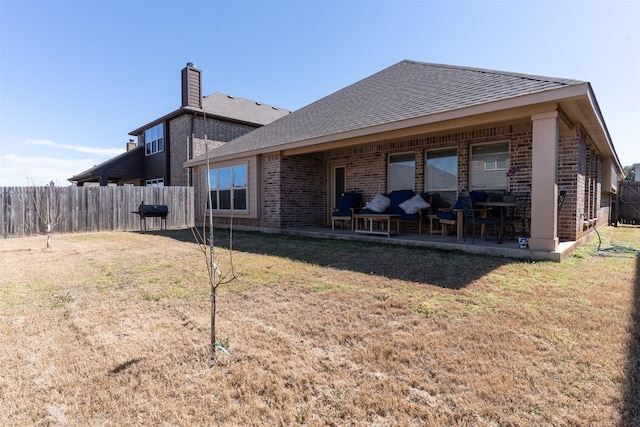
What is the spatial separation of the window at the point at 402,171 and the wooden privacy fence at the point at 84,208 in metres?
9.19

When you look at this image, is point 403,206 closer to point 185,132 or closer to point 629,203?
point 185,132

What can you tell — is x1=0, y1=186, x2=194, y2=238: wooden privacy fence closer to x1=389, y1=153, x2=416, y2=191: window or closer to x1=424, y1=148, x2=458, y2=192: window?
x1=389, y1=153, x2=416, y2=191: window

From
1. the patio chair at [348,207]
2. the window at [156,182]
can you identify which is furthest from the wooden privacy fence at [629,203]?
the window at [156,182]

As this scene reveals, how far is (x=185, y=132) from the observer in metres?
16.9

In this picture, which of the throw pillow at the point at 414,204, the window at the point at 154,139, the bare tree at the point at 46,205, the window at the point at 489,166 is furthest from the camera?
the window at the point at 154,139

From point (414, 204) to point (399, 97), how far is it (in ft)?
9.53

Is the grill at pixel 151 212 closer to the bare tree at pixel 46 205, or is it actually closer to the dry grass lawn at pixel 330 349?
the bare tree at pixel 46 205

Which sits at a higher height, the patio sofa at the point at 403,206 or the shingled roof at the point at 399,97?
the shingled roof at the point at 399,97

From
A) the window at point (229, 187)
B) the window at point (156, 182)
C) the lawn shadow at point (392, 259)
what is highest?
the window at point (156, 182)

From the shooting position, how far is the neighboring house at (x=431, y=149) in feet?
17.3

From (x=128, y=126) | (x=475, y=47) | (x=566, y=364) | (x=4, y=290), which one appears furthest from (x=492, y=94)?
(x=128, y=126)

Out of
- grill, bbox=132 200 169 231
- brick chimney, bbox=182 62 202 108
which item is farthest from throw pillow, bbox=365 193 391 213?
brick chimney, bbox=182 62 202 108

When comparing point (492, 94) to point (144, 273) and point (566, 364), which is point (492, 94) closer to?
point (566, 364)

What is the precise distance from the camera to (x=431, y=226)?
316 inches
